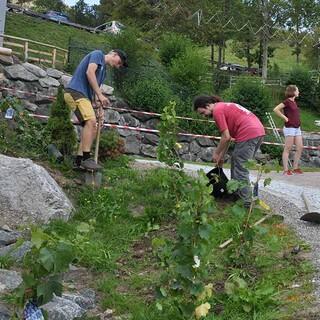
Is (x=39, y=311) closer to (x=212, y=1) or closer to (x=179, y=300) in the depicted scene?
(x=179, y=300)

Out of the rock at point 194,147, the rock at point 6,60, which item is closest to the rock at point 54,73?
the rock at point 6,60

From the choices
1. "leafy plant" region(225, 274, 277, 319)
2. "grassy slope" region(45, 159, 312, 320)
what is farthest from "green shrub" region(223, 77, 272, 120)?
"leafy plant" region(225, 274, 277, 319)

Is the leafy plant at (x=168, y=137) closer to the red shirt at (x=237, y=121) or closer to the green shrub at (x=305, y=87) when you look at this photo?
the red shirt at (x=237, y=121)

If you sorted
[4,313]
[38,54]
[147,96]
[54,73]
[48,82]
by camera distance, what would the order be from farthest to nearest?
1. [38,54]
2. [147,96]
3. [54,73]
4. [48,82]
5. [4,313]

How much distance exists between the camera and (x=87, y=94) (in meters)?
7.66

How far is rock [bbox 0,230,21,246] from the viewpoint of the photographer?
18.8 feet

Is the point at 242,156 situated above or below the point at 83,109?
below

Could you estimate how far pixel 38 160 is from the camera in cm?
791

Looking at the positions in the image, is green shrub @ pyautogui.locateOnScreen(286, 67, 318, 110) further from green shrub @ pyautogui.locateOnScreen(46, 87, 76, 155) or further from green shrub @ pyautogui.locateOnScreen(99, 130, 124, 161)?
green shrub @ pyautogui.locateOnScreen(46, 87, 76, 155)

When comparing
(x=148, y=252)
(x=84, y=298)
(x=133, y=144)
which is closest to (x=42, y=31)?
(x=133, y=144)

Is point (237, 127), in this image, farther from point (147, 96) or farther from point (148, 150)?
point (147, 96)

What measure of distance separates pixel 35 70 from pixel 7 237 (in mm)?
13580

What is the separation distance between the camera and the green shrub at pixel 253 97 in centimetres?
2523

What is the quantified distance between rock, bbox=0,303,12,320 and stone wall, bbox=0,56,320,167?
40.6 feet
